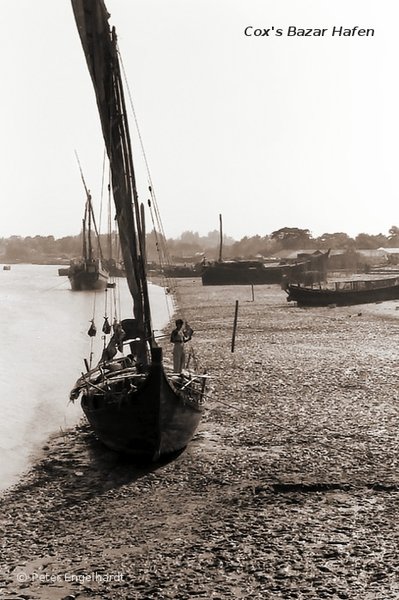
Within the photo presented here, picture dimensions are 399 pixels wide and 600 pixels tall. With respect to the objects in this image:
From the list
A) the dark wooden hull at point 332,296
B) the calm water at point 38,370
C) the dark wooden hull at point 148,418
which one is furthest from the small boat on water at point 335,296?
Answer: the dark wooden hull at point 148,418

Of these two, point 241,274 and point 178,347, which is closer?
point 178,347

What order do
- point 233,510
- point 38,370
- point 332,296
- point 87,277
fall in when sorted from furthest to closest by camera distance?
point 87,277, point 332,296, point 38,370, point 233,510

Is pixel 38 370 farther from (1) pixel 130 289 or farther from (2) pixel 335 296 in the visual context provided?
→ (2) pixel 335 296

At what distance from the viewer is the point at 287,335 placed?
121 feet

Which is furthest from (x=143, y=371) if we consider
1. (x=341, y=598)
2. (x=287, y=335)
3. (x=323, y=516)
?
(x=287, y=335)

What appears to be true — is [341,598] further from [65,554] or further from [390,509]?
[65,554]

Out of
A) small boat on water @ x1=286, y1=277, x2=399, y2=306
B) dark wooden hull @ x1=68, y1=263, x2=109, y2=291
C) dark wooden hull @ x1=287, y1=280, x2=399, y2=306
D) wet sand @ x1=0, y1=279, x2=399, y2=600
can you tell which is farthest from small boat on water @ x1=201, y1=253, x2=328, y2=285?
wet sand @ x1=0, y1=279, x2=399, y2=600

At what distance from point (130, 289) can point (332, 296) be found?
40174 mm

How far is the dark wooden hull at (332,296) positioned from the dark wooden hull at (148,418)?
40.7 metres

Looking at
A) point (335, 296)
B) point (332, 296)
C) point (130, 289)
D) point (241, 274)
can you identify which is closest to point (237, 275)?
point (241, 274)

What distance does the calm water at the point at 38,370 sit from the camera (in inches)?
716

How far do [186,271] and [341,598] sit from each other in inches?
4462

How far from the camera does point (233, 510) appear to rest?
40.3 feet

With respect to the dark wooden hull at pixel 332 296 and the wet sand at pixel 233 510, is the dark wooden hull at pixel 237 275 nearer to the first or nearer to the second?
the dark wooden hull at pixel 332 296
